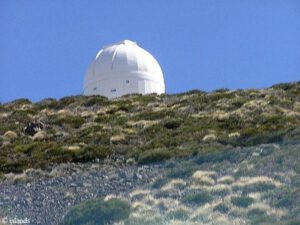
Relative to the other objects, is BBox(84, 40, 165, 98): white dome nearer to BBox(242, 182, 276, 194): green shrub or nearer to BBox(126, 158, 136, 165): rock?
BBox(126, 158, 136, 165): rock

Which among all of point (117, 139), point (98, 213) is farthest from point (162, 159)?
point (98, 213)

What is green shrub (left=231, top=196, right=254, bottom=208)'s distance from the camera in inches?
563

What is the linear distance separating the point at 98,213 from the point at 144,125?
13.8 meters

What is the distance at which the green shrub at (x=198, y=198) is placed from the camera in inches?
587

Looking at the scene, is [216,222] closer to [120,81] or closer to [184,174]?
[184,174]

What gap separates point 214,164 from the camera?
18.0 m

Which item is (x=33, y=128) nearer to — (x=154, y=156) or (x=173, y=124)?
(x=173, y=124)

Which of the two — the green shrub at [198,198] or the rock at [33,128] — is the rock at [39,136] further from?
the green shrub at [198,198]

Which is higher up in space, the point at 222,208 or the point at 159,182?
the point at 159,182

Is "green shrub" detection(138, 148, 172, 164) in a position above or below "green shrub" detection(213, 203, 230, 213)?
above

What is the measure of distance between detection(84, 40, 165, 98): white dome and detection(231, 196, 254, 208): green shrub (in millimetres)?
30696

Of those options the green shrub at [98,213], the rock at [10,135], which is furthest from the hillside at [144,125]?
the green shrub at [98,213]

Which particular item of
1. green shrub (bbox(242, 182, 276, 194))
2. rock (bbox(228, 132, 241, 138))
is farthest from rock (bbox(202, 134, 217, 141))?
green shrub (bbox(242, 182, 276, 194))

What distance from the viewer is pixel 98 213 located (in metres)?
14.6
